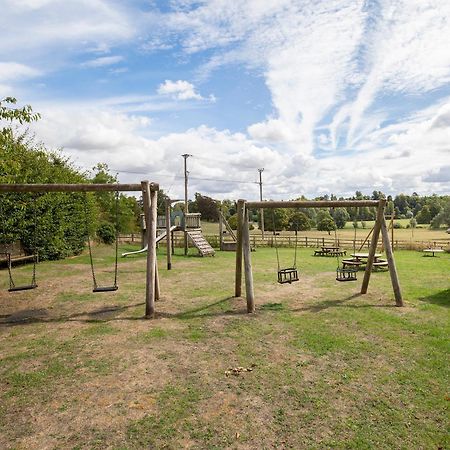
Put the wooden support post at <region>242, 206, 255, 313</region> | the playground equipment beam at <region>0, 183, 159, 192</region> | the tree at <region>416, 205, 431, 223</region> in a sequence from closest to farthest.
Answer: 1. the playground equipment beam at <region>0, 183, 159, 192</region>
2. the wooden support post at <region>242, 206, 255, 313</region>
3. the tree at <region>416, 205, 431, 223</region>

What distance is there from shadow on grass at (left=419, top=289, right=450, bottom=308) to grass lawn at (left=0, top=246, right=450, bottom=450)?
51mm

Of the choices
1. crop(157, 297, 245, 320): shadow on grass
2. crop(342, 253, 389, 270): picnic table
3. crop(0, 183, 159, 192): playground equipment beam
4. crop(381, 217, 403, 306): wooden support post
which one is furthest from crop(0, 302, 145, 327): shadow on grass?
crop(342, 253, 389, 270): picnic table

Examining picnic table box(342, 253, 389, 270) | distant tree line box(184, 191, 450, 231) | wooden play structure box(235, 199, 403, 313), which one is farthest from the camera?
distant tree line box(184, 191, 450, 231)

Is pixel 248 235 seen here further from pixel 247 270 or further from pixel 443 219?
pixel 443 219

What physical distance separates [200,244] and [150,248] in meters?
13.4

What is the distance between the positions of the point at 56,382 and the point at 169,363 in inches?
65.2

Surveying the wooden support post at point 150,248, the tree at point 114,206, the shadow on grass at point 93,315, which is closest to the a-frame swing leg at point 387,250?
the shadow on grass at point 93,315

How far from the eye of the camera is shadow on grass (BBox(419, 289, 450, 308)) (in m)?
9.48

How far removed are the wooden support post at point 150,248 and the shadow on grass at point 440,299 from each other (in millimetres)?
7111

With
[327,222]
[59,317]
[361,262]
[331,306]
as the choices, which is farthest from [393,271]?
[327,222]

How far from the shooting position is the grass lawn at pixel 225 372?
13.5 ft

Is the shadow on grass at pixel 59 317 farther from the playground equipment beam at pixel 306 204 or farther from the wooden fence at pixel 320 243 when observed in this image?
the wooden fence at pixel 320 243

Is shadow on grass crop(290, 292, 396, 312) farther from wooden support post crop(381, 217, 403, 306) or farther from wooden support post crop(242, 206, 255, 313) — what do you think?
wooden support post crop(242, 206, 255, 313)

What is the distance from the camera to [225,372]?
18.5 feet
